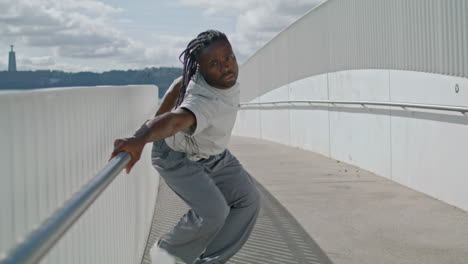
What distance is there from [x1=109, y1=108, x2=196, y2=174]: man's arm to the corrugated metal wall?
4439 millimetres

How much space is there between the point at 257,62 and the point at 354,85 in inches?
536

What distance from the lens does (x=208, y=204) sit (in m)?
3.98

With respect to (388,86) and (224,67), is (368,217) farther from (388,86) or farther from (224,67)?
(224,67)

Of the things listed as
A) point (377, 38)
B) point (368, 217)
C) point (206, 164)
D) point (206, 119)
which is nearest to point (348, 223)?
point (368, 217)

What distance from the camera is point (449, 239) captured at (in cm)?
604

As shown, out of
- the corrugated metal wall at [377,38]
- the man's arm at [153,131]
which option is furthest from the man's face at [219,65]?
the corrugated metal wall at [377,38]

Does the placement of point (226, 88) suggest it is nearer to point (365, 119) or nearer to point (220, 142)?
point (220, 142)

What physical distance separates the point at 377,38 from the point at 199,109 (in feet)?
23.7

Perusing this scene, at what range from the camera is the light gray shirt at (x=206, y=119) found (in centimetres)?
368

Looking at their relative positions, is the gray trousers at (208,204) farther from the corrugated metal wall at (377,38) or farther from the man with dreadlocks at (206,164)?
the corrugated metal wall at (377,38)

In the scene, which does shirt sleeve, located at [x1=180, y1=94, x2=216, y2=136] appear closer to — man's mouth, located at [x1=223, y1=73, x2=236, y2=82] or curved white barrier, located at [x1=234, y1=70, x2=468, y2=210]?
man's mouth, located at [x1=223, y1=73, x2=236, y2=82]

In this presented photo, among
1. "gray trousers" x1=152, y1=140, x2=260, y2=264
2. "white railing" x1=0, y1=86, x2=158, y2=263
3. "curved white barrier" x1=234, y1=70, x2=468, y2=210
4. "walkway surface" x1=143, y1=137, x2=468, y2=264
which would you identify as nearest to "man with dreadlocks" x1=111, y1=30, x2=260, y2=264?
"gray trousers" x1=152, y1=140, x2=260, y2=264

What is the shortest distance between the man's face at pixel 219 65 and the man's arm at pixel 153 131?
428 mm

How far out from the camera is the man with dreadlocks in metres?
3.90
